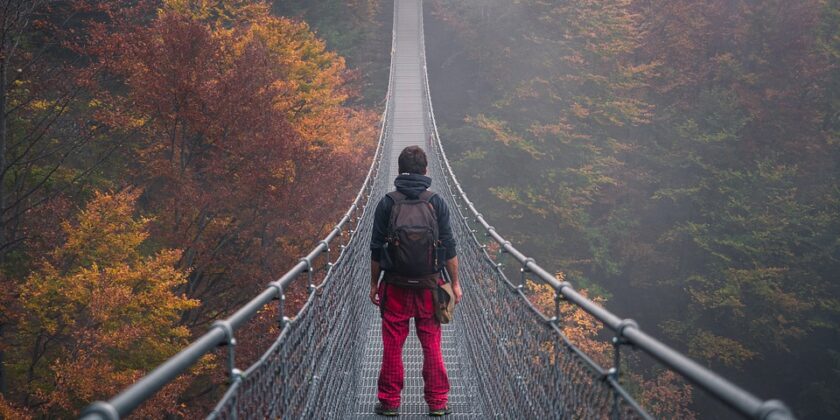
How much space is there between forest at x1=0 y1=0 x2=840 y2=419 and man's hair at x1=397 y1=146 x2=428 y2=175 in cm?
542

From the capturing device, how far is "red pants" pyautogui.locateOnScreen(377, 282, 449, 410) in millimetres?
2736

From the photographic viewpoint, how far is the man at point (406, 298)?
2645mm

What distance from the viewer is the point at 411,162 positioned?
2676 mm

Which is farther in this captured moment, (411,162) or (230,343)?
(411,162)

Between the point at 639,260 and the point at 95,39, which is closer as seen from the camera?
the point at 95,39

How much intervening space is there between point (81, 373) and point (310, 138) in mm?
5690

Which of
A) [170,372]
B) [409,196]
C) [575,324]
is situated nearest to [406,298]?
[409,196]

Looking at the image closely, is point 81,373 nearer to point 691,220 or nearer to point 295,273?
point 295,273

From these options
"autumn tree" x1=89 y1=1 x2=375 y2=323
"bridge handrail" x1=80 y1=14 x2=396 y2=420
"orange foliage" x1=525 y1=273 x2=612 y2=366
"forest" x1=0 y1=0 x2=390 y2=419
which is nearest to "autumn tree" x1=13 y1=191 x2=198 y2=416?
"forest" x1=0 y1=0 x2=390 y2=419

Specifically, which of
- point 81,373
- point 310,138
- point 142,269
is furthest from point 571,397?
point 310,138

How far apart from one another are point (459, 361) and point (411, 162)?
186 centimetres

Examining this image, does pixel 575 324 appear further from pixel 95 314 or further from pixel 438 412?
pixel 438 412

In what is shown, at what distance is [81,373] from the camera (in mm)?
6793

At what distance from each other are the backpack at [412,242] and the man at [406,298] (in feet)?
0.04
